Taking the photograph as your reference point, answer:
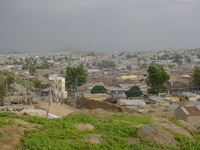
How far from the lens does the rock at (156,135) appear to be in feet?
24.9

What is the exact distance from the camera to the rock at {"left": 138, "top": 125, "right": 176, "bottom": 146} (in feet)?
24.9

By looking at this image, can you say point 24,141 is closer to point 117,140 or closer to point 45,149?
point 45,149

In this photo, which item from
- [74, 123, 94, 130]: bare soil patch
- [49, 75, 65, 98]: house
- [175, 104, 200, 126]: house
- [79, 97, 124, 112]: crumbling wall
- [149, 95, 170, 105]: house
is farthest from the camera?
[49, 75, 65, 98]: house

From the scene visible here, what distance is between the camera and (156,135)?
771 centimetres

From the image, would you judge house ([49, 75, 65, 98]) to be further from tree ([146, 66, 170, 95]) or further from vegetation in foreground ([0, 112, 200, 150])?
vegetation in foreground ([0, 112, 200, 150])

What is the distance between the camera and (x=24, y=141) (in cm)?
670

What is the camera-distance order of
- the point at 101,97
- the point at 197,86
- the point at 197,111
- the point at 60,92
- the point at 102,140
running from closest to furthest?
the point at 102,140, the point at 197,111, the point at 101,97, the point at 60,92, the point at 197,86

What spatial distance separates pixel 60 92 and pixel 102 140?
26.4 metres

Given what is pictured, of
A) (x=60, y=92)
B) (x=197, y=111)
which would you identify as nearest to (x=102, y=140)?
(x=197, y=111)

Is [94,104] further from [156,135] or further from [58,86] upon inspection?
[156,135]

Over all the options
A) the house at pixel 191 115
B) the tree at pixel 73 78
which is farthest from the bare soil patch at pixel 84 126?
the tree at pixel 73 78

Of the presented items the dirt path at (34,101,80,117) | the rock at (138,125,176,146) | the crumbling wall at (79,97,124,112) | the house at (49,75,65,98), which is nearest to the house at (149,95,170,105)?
the crumbling wall at (79,97,124,112)

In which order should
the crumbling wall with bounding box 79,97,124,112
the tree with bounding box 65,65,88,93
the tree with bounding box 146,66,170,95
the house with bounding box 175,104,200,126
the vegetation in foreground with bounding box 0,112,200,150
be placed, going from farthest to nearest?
the tree with bounding box 65,65,88,93 → the tree with bounding box 146,66,170,95 → the crumbling wall with bounding box 79,97,124,112 → the house with bounding box 175,104,200,126 → the vegetation in foreground with bounding box 0,112,200,150

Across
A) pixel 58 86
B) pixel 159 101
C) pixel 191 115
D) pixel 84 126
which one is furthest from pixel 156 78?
pixel 84 126
